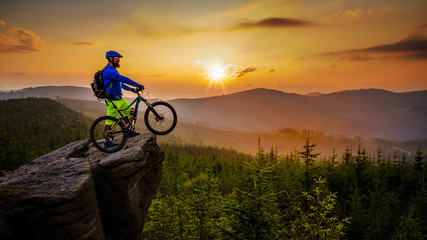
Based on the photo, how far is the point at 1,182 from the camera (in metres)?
8.40

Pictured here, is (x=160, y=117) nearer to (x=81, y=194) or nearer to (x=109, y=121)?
(x=109, y=121)

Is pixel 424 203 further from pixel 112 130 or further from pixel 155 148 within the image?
pixel 112 130

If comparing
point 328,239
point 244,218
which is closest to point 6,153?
point 244,218

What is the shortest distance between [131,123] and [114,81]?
2.41 metres

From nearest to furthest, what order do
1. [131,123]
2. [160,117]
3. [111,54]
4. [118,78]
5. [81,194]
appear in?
[81,194] → [118,78] → [111,54] → [131,123] → [160,117]

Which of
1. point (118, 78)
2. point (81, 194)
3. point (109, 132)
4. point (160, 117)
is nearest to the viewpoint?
point (81, 194)

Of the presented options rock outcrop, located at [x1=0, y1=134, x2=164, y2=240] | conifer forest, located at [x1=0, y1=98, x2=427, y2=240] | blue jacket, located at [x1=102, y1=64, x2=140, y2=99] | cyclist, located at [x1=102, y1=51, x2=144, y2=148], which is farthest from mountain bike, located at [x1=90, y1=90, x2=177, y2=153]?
conifer forest, located at [x1=0, y1=98, x2=427, y2=240]

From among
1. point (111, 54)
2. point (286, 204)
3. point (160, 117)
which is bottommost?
point (286, 204)

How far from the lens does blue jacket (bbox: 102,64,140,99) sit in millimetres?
10188

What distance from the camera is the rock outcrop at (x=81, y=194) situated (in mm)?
7422

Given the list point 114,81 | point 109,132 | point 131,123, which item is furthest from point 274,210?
point 114,81

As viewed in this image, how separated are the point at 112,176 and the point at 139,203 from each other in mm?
2409

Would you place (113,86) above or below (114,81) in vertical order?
below

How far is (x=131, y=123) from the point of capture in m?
11.5
